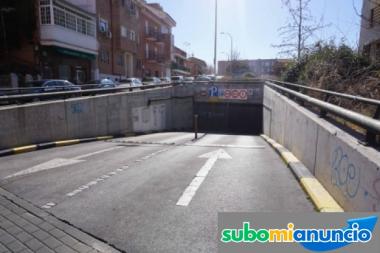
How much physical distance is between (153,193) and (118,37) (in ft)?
120

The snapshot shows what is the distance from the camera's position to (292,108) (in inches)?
321

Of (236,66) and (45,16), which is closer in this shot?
(45,16)

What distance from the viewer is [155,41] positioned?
173 feet

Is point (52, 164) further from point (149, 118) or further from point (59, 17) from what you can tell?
point (59, 17)

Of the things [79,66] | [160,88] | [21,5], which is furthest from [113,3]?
[160,88]

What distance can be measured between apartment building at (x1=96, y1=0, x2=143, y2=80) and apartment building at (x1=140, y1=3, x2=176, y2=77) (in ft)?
11.0

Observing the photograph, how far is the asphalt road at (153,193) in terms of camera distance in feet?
11.9

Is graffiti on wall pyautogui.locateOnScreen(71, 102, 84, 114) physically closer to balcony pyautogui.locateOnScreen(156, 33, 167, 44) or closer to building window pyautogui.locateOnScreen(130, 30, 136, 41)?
building window pyautogui.locateOnScreen(130, 30, 136, 41)

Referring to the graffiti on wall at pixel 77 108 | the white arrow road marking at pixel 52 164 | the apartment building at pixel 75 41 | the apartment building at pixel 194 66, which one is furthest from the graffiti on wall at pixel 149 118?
the apartment building at pixel 194 66

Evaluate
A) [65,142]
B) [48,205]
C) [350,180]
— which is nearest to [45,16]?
[65,142]

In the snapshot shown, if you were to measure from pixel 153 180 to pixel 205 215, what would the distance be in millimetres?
1983

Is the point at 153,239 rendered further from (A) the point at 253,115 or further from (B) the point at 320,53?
(A) the point at 253,115

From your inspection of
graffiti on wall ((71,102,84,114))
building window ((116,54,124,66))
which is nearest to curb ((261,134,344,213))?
graffiti on wall ((71,102,84,114))

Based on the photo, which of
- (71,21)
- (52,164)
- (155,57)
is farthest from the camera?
(155,57)
